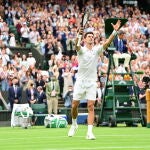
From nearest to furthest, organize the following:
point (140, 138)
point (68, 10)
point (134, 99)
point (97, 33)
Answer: point (140, 138) < point (134, 99) < point (97, 33) < point (68, 10)

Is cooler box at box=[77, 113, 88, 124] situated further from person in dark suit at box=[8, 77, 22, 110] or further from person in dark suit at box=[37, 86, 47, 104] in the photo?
person in dark suit at box=[37, 86, 47, 104]

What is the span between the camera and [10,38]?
3344 cm

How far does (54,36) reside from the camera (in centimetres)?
3556

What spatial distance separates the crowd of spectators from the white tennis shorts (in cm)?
1169

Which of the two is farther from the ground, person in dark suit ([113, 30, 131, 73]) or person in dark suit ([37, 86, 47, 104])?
person in dark suit ([113, 30, 131, 73])

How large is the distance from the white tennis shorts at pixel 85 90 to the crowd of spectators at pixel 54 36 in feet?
38.4

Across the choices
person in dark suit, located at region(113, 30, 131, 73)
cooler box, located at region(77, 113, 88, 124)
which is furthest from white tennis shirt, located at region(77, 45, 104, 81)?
cooler box, located at region(77, 113, 88, 124)

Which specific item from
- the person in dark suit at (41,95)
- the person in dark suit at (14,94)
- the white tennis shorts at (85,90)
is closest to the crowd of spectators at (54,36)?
the person in dark suit at (41,95)

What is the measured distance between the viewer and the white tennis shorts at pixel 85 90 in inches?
663

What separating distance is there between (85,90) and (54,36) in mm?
18802

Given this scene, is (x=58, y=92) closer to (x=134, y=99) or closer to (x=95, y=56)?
(x=134, y=99)

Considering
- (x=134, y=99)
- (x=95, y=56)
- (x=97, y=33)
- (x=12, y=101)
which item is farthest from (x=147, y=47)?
(x=95, y=56)

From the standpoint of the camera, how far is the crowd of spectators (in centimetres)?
3105

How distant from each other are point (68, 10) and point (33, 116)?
14.6 meters
